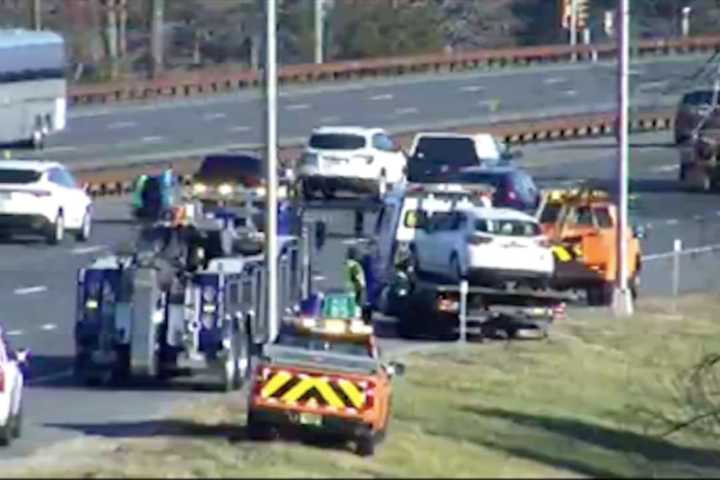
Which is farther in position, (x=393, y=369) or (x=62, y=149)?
(x=62, y=149)

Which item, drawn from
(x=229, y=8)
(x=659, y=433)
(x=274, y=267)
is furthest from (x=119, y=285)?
(x=229, y=8)

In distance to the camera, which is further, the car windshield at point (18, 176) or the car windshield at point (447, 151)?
the car windshield at point (447, 151)

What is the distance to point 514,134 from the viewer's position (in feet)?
232

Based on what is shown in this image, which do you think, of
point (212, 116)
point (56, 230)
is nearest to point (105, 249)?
point (56, 230)

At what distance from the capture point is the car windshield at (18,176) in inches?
2024

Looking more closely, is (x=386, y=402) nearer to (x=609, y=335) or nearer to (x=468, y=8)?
(x=609, y=335)

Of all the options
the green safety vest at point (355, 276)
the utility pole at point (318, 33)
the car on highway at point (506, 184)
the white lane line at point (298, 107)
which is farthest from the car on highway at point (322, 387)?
the utility pole at point (318, 33)

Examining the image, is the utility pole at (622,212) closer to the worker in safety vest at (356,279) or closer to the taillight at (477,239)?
the taillight at (477,239)

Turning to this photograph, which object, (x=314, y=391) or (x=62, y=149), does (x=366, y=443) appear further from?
(x=62, y=149)

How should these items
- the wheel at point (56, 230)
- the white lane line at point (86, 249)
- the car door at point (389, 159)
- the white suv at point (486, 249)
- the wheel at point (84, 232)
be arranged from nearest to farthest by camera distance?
the white suv at point (486, 249) → the white lane line at point (86, 249) → the wheel at point (56, 230) → the wheel at point (84, 232) → the car door at point (389, 159)

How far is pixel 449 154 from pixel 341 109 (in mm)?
20412

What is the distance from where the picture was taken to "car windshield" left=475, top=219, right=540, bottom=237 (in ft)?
130

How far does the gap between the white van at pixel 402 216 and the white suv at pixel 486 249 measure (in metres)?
0.42

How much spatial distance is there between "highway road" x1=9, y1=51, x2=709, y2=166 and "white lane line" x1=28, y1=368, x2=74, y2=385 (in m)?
32.1
